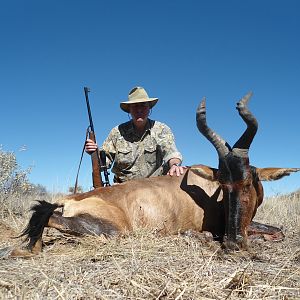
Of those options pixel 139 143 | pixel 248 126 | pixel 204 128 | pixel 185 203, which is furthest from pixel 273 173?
pixel 139 143

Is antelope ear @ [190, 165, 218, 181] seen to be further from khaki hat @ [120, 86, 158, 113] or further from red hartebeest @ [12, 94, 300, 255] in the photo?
khaki hat @ [120, 86, 158, 113]

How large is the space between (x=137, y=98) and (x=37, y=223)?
354 centimetres

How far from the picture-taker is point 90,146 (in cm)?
635

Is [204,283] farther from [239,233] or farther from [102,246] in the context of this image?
[239,233]

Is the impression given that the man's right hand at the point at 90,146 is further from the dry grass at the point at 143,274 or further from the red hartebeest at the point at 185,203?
Answer: the dry grass at the point at 143,274

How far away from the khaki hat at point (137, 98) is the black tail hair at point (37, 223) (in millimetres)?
3205

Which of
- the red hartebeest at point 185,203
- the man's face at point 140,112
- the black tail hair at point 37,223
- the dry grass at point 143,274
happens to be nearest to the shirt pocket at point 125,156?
the man's face at point 140,112

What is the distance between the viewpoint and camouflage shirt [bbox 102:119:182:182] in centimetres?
682

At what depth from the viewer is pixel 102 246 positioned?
3.40 meters

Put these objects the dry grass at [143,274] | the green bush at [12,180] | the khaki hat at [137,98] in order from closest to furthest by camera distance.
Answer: the dry grass at [143,274] < the khaki hat at [137,98] < the green bush at [12,180]

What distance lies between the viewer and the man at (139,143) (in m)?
6.77

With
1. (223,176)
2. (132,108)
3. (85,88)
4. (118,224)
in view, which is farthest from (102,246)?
(85,88)

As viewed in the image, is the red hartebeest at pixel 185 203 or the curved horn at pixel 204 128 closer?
the red hartebeest at pixel 185 203

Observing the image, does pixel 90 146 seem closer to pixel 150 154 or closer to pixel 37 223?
pixel 150 154
